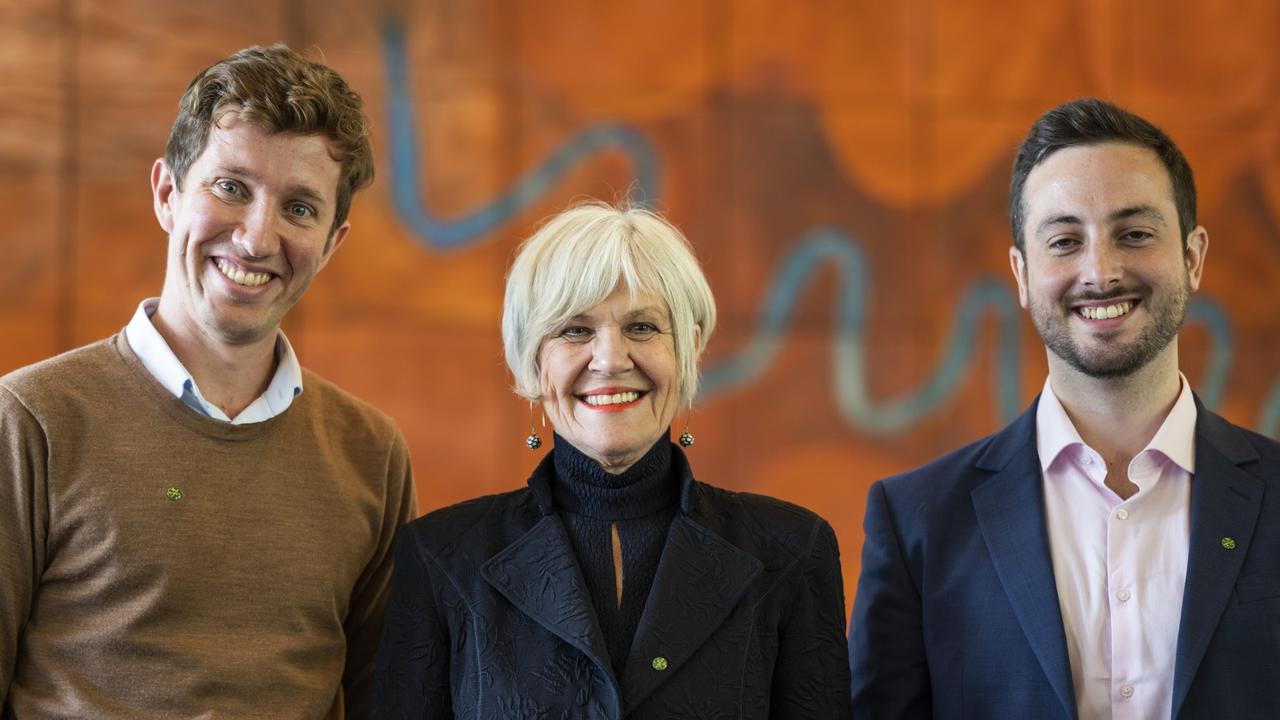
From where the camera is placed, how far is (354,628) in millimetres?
2221

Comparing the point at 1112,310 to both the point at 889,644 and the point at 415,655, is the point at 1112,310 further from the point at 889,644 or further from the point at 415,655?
the point at 415,655

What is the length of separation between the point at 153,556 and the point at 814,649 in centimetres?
102

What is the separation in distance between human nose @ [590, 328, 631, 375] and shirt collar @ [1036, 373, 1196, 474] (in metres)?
0.77

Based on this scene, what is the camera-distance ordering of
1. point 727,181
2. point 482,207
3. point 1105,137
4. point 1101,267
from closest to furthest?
point 1101,267
point 1105,137
point 482,207
point 727,181

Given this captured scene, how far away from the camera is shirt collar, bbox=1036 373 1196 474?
2.06 m

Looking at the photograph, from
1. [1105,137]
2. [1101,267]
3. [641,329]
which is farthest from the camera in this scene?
[1105,137]

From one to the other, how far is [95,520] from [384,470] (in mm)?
509

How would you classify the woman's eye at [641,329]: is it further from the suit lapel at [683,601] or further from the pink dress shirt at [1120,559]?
the pink dress shirt at [1120,559]

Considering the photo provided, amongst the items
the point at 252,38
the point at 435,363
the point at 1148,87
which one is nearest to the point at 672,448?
the point at 435,363

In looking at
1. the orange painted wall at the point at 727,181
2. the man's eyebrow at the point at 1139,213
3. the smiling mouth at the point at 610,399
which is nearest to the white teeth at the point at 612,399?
the smiling mouth at the point at 610,399

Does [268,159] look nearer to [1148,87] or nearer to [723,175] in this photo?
[723,175]

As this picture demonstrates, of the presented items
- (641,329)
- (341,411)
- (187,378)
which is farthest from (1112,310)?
(187,378)

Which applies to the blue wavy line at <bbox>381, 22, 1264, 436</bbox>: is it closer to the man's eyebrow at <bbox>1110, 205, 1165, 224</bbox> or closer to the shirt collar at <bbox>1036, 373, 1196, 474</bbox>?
the shirt collar at <bbox>1036, 373, 1196, 474</bbox>

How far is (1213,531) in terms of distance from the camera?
1981 millimetres
